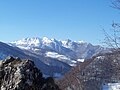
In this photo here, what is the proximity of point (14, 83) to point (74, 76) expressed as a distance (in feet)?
238

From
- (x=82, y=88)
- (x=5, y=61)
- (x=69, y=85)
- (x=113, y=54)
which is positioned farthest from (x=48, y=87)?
(x=69, y=85)

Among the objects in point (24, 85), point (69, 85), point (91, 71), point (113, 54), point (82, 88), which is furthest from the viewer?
point (91, 71)

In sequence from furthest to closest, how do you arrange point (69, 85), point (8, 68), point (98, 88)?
point (98, 88), point (69, 85), point (8, 68)

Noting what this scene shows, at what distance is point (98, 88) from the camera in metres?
93.3

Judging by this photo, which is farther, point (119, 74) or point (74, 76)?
point (74, 76)

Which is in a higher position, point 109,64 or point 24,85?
point 109,64

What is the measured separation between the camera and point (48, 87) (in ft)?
34.6

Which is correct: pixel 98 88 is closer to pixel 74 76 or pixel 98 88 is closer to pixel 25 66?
pixel 74 76

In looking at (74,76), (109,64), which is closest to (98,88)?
(74,76)

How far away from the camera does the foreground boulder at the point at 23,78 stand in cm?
1021

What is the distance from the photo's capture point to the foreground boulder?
10209 mm

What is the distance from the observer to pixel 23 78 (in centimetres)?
1020

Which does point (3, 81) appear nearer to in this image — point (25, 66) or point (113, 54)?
point (25, 66)

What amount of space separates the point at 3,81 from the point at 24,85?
854mm
